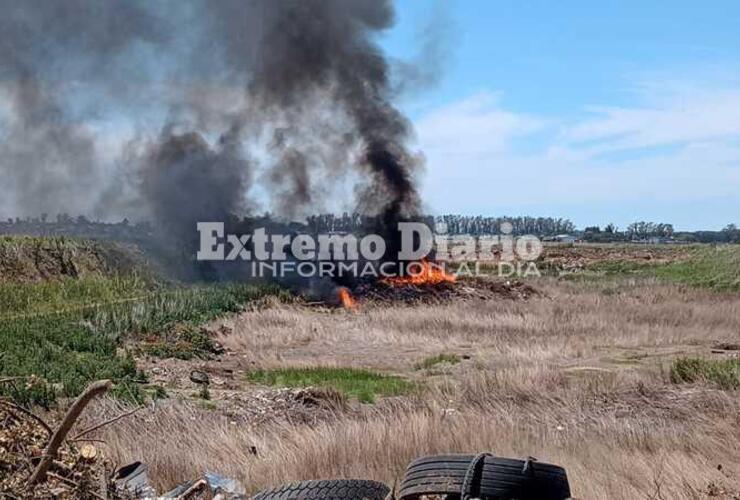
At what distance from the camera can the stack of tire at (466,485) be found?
17.0 ft

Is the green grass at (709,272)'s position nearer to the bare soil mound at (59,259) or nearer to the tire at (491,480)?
the bare soil mound at (59,259)

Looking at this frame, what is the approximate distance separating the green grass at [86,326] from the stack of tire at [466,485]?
17.5 feet

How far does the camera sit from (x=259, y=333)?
1941 centimetres

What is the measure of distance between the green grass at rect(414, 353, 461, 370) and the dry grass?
0.25 meters

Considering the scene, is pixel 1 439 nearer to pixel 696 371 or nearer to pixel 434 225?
pixel 696 371

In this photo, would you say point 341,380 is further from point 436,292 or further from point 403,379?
point 436,292

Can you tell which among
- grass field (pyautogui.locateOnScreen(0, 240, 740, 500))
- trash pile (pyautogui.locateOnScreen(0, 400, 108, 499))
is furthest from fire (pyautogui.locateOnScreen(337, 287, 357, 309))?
trash pile (pyautogui.locateOnScreen(0, 400, 108, 499))

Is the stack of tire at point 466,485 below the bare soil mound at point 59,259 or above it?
below

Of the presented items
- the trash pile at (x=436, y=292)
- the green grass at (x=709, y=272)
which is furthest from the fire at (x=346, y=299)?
the green grass at (x=709, y=272)

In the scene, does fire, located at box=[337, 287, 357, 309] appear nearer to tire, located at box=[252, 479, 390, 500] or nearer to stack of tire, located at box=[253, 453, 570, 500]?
stack of tire, located at box=[253, 453, 570, 500]

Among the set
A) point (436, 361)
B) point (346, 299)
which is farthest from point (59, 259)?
point (436, 361)

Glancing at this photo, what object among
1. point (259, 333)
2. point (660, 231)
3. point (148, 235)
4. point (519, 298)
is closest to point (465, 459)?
point (259, 333)

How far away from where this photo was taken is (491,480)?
525 centimetres

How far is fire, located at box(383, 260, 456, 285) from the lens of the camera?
29.9 meters
